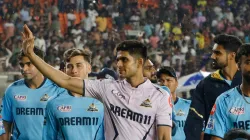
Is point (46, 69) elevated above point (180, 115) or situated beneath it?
elevated above

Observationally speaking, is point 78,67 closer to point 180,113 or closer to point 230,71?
point 230,71

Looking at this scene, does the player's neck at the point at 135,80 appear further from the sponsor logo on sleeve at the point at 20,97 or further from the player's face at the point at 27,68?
the sponsor logo on sleeve at the point at 20,97

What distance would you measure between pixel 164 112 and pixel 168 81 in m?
3.91

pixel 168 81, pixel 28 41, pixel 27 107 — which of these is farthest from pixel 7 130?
pixel 28 41

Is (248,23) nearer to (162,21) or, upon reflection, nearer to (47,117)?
(162,21)

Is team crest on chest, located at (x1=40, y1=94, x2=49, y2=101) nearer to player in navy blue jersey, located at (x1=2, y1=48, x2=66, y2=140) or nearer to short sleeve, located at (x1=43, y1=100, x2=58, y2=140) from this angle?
player in navy blue jersey, located at (x1=2, y1=48, x2=66, y2=140)

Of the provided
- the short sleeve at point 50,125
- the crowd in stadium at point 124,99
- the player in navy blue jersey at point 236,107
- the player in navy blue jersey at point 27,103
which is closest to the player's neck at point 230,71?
the crowd in stadium at point 124,99

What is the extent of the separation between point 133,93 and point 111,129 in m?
0.37

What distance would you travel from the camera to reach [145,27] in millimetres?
25125

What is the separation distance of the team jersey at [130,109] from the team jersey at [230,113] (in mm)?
407

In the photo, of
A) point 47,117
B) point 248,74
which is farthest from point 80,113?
point 248,74

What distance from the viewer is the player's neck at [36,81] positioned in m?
8.69

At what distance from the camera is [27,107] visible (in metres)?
8.53

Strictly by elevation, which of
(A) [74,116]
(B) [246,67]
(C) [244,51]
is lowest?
(A) [74,116]
